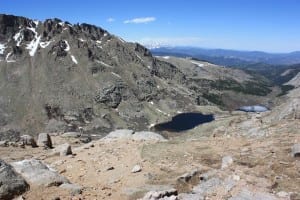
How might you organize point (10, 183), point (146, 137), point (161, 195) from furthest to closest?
point (146, 137) → point (10, 183) → point (161, 195)

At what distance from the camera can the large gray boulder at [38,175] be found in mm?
22688

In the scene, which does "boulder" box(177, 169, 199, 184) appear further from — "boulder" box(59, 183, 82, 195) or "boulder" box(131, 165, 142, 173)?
"boulder" box(59, 183, 82, 195)

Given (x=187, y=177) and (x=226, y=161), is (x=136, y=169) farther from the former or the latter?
(x=226, y=161)

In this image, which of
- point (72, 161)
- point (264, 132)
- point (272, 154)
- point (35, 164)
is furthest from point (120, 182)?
point (264, 132)

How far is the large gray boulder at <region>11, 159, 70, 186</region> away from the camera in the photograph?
22688 mm

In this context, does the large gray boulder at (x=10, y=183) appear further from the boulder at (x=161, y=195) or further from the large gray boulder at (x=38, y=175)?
the boulder at (x=161, y=195)

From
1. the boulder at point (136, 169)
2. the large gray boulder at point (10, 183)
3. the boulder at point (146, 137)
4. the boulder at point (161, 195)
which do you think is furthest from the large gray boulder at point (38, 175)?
the boulder at point (146, 137)

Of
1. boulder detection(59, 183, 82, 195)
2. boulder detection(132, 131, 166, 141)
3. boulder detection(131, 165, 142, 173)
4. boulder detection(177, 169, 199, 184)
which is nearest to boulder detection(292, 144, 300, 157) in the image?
boulder detection(177, 169, 199, 184)

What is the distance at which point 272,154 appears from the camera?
27.8 meters

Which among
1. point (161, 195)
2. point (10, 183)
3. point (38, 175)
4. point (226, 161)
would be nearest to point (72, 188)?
point (38, 175)

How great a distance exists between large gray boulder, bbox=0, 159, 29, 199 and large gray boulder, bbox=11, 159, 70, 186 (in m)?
0.96

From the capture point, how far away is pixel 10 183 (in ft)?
69.4

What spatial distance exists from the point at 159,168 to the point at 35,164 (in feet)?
26.1

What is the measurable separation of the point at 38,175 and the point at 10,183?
2257mm
